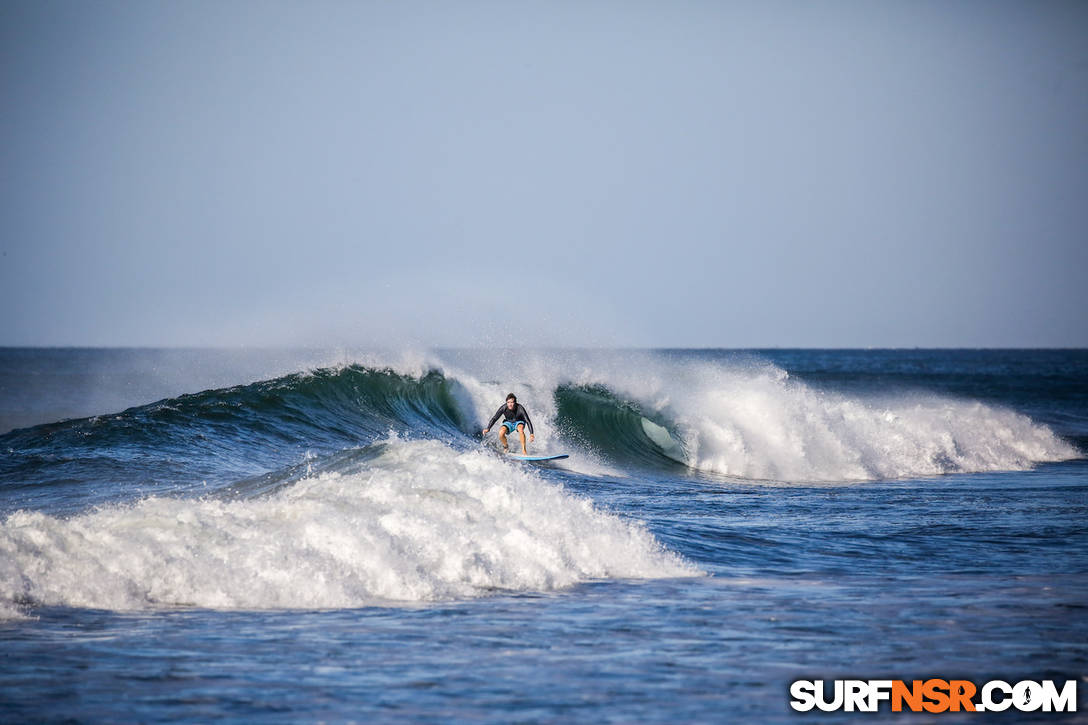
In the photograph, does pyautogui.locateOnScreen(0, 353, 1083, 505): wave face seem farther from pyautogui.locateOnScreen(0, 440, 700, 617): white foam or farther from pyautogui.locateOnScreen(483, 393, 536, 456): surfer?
pyautogui.locateOnScreen(0, 440, 700, 617): white foam

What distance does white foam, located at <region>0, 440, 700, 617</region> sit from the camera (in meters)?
8.77

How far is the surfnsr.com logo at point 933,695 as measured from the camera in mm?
6301

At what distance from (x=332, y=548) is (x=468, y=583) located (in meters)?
1.33

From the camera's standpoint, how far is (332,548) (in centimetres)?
949

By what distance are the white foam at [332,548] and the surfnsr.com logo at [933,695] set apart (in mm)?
3544

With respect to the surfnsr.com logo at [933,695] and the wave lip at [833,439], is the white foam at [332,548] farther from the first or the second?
the wave lip at [833,439]

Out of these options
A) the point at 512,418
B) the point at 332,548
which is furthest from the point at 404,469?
the point at 512,418

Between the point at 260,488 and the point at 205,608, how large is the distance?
15.4 ft

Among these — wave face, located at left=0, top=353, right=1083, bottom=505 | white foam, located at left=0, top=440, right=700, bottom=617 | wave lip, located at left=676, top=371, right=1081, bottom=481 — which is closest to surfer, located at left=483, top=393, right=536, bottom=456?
wave face, located at left=0, top=353, right=1083, bottom=505

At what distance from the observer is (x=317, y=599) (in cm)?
873

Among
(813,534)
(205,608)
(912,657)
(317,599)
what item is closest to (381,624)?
(317,599)

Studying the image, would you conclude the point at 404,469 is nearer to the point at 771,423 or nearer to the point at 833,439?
the point at 771,423

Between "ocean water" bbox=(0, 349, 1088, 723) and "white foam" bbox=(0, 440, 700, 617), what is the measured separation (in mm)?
28

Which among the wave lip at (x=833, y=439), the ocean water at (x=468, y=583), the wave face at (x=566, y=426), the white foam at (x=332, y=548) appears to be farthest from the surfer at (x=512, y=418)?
the white foam at (x=332, y=548)
